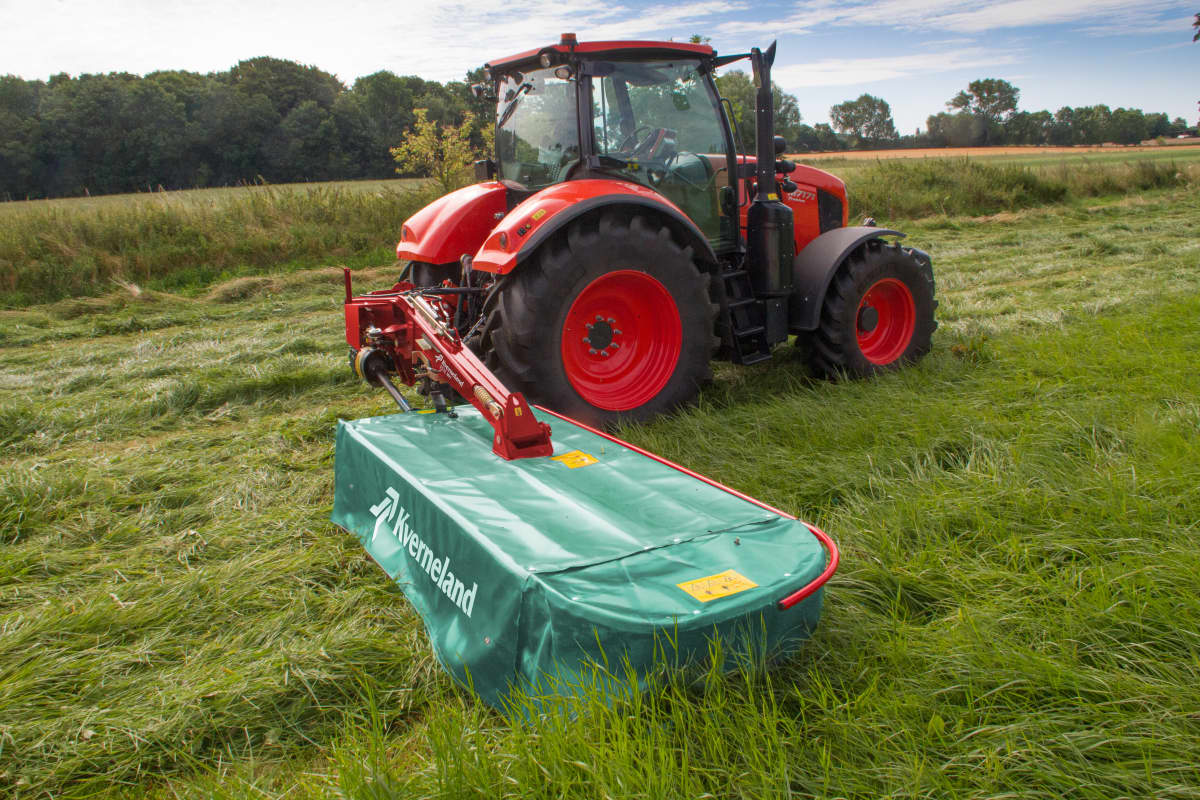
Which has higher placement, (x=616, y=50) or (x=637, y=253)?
(x=616, y=50)

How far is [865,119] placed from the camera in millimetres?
37625

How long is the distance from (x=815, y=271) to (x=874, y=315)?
0.49 meters

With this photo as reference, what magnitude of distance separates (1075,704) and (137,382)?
5.10 meters

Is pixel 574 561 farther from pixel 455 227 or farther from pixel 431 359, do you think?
pixel 455 227

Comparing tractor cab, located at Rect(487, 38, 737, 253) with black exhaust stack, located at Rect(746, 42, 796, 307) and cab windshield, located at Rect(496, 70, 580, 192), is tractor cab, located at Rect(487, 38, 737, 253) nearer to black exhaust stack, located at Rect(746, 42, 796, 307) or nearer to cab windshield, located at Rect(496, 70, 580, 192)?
cab windshield, located at Rect(496, 70, 580, 192)

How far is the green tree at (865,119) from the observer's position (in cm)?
3478

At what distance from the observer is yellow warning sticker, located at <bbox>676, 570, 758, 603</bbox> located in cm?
177

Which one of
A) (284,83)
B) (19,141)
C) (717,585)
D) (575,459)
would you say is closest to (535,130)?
(575,459)

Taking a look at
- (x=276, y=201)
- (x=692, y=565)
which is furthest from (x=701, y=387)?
(x=276, y=201)

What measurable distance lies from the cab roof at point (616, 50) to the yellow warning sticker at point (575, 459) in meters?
2.13

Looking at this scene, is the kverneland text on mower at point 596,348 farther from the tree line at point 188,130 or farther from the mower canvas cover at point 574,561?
the tree line at point 188,130

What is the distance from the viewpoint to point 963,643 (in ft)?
6.11

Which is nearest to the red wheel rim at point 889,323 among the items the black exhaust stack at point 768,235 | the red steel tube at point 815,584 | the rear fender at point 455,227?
the black exhaust stack at point 768,235

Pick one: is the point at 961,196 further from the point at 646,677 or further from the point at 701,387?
the point at 646,677
